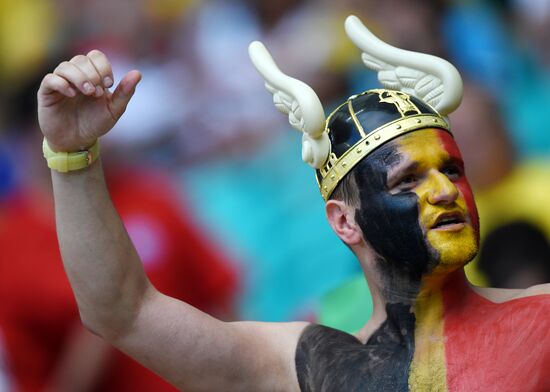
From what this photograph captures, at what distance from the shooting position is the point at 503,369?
9.89 feet

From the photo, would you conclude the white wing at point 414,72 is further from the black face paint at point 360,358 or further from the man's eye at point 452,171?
the black face paint at point 360,358

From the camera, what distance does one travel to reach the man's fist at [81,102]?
307 centimetres

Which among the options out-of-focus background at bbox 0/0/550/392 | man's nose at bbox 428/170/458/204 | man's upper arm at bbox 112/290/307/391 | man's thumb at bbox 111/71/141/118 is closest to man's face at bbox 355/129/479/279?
man's nose at bbox 428/170/458/204

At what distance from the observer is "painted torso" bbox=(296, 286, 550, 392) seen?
3.02 m

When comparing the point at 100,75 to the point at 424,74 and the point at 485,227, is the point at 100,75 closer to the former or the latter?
the point at 424,74

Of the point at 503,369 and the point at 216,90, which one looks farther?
the point at 216,90

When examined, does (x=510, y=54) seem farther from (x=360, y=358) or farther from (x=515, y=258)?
(x=360, y=358)

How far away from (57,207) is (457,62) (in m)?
3.09

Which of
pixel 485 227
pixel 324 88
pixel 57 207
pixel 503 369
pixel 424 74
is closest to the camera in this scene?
pixel 503 369

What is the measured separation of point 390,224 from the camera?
317 cm

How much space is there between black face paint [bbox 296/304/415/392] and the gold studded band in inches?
16.0

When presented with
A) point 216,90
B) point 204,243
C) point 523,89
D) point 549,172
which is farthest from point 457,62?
point 204,243

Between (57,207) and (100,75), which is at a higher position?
(100,75)

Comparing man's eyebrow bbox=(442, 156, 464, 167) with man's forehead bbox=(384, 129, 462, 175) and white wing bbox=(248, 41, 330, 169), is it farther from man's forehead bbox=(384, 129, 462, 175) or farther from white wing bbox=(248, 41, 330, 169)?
white wing bbox=(248, 41, 330, 169)
